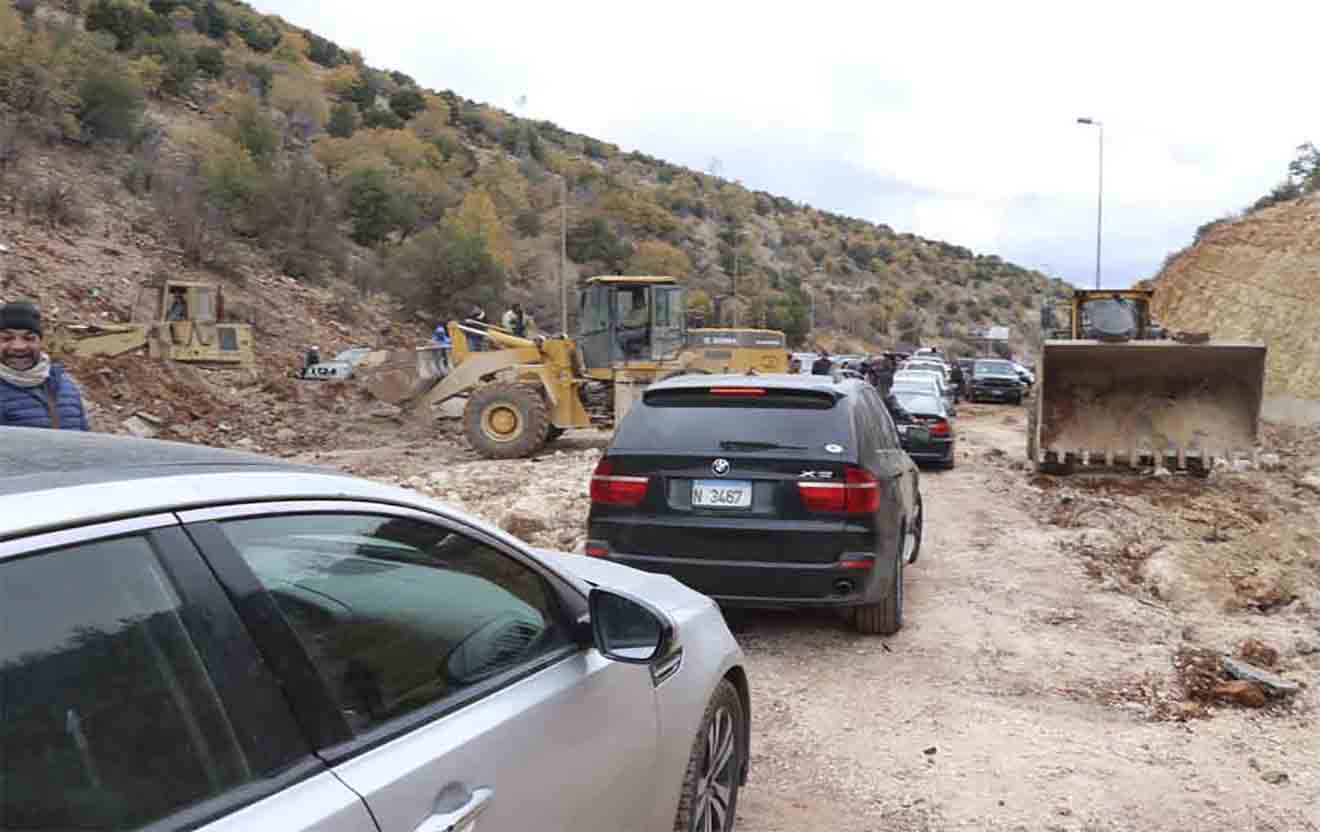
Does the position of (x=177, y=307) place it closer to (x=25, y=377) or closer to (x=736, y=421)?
(x=25, y=377)

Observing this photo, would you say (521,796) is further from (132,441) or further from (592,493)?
(592,493)

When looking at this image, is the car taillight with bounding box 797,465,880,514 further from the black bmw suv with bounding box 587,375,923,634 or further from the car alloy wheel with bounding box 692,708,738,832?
the car alloy wheel with bounding box 692,708,738,832

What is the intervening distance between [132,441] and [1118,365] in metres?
14.5

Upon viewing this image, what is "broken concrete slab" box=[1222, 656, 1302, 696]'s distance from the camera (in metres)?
5.62

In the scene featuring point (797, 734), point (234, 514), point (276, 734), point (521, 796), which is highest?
point (234, 514)

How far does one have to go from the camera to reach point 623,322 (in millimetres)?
18453

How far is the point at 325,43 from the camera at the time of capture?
6506cm

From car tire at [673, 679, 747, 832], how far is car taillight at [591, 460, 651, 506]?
2491 mm

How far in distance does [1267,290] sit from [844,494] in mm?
24068

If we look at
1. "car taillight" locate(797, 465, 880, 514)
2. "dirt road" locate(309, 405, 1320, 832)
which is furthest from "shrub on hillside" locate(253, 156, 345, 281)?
"car taillight" locate(797, 465, 880, 514)

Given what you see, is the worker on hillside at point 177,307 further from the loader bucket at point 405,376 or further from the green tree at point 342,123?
the green tree at point 342,123

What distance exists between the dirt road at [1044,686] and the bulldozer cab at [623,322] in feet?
23.7

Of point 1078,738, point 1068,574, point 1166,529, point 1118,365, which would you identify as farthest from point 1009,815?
point 1118,365

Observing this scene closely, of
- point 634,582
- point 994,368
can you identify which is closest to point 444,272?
point 994,368
